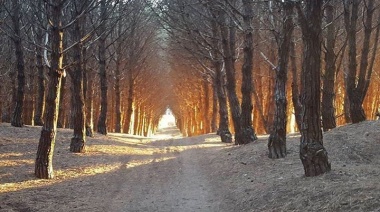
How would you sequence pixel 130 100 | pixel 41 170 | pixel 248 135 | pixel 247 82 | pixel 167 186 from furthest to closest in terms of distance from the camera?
pixel 130 100, pixel 248 135, pixel 247 82, pixel 41 170, pixel 167 186

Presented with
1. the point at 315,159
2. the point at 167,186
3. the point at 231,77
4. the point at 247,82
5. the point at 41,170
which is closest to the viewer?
the point at 315,159

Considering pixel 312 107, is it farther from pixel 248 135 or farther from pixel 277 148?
pixel 248 135

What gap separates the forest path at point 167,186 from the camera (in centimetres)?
872

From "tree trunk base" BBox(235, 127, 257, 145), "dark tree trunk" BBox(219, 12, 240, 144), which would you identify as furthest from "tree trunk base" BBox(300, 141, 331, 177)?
"dark tree trunk" BBox(219, 12, 240, 144)

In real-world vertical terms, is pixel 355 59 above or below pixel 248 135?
above

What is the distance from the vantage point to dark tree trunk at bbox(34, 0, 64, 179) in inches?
423

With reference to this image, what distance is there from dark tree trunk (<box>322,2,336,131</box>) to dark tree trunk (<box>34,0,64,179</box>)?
934cm

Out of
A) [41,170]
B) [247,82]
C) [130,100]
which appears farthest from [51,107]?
[130,100]

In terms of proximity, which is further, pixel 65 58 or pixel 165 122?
pixel 165 122

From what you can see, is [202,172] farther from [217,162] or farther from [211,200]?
[211,200]

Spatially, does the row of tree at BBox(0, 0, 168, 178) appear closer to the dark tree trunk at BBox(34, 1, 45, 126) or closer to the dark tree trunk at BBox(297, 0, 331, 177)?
the dark tree trunk at BBox(34, 1, 45, 126)

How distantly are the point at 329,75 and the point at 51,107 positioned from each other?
9.87 metres

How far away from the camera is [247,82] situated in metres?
15.5

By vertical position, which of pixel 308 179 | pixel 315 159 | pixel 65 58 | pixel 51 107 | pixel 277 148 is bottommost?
pixel 308 179
